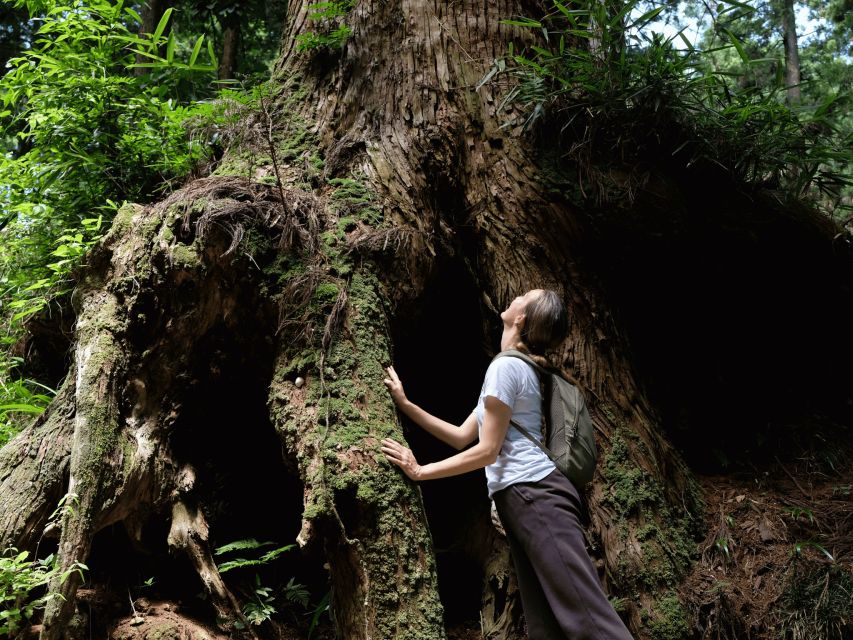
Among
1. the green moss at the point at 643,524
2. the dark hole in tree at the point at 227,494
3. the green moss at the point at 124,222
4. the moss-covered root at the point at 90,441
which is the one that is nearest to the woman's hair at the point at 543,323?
the green moss at the point at 643,524

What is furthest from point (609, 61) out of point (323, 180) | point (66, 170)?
point (66, 170)

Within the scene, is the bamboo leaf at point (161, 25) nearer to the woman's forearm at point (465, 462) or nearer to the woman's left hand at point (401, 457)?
the woman's left hand at point (401, 457)

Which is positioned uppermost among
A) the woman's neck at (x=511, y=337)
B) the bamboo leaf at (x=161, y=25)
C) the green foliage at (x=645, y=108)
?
the bamboo leaf at (x=161, y=25)

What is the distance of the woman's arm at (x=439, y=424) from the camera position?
3.22 metres

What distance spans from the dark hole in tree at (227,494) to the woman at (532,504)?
1061mm

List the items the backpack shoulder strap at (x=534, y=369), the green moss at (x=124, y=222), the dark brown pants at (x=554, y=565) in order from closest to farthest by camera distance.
Result: the dark brown pants at (x=554, y=565)
the backpack shoulder strap at (x=534, y=369)
the green moss at (x=124, y=222)

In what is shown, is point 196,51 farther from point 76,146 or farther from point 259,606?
point 259,606

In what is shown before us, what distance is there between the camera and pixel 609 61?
4109mm

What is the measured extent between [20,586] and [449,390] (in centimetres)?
283

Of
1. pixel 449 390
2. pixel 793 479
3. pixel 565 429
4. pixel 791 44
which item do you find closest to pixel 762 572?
pixel 793 479

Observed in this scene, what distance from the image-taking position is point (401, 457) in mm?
2961

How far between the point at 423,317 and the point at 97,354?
6.30 feet

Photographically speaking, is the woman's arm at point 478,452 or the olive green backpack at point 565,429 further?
the olive green backpack at point 565,429

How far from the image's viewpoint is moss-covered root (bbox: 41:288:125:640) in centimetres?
287
